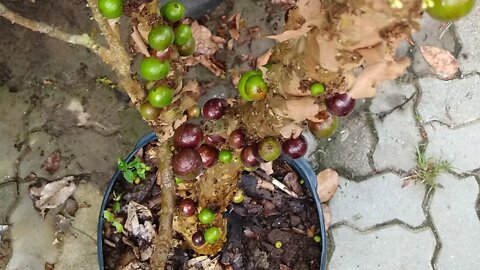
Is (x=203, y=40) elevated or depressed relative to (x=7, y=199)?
elevated

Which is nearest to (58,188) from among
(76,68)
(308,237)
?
(76,68)

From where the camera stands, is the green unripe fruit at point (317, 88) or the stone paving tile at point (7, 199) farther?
the stone paving tile at point (7, 199)

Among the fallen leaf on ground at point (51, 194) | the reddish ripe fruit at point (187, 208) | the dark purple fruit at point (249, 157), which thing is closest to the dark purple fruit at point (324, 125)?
the dark purple fruit at point (249, 157)

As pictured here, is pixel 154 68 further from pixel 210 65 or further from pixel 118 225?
pixel 210 65

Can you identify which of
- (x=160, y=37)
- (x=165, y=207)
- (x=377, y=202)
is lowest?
(x=377, y=202)

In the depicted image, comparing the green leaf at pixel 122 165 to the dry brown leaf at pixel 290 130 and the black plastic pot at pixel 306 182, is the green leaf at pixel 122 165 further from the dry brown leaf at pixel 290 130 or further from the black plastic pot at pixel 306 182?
the dry brown leaf at pixel 290 130

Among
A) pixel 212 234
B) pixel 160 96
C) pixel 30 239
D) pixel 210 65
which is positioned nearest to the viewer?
pixel 160 96

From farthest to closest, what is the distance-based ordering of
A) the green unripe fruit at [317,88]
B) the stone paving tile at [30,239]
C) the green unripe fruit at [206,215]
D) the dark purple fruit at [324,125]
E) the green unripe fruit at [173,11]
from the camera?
the stone paving tile at [30,239] < the green unripe fruit at [206,215] < the dark purple fruit at [324,125] < the green unripe fruit at [173,11] < the green unripe fruit at [317,88]

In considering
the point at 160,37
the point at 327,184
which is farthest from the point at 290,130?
the point at 327,184

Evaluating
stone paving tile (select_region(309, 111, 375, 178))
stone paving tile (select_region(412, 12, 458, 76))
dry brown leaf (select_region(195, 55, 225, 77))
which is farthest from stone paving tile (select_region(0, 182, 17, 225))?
stone paving tile (select_region(412, 12, 458, 76))
